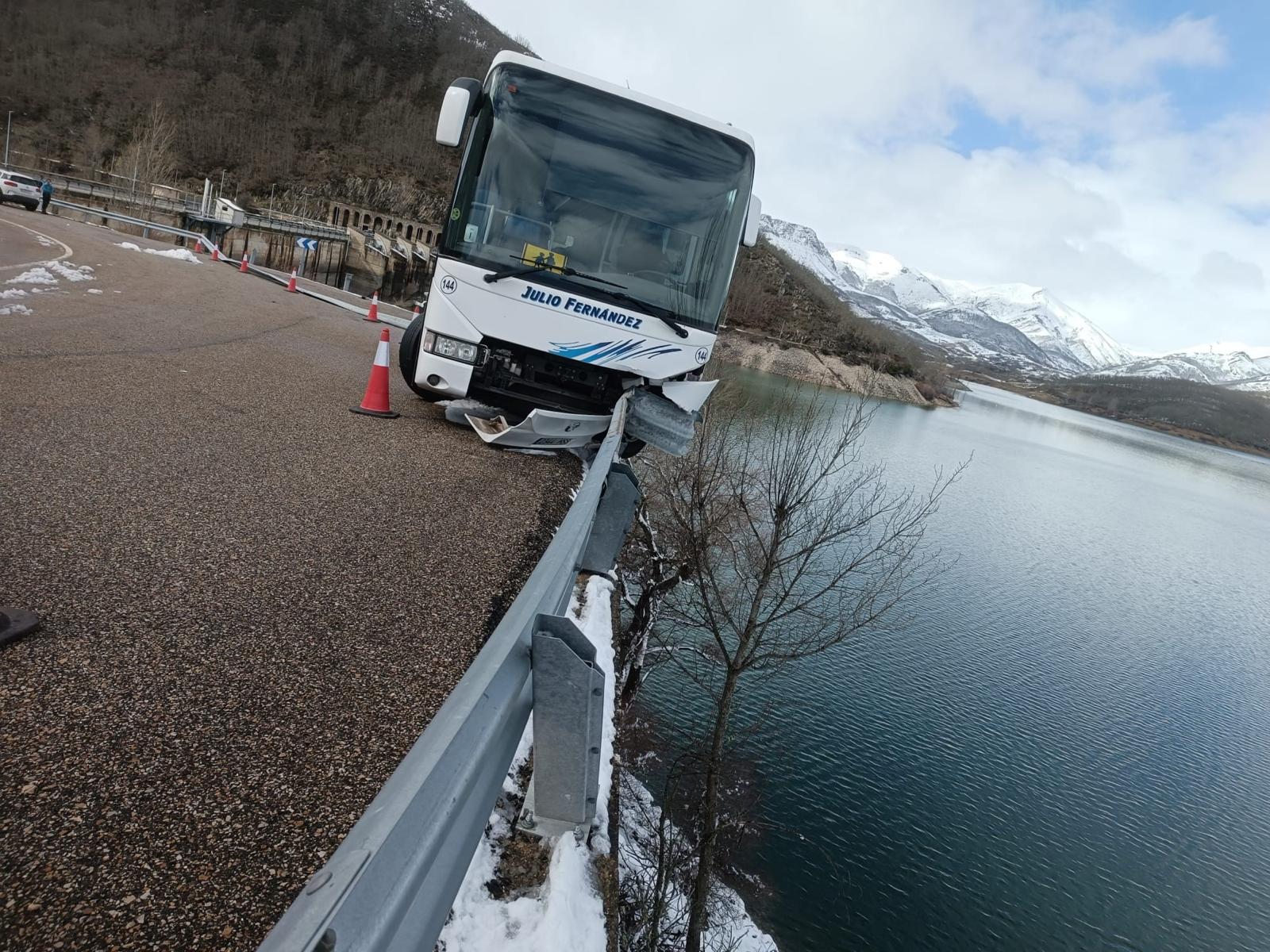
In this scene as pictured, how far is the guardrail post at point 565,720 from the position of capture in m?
2.00

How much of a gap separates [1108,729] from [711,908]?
389 inches

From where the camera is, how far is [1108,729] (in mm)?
14828

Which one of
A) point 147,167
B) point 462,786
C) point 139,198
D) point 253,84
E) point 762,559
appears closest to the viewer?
point 462,786

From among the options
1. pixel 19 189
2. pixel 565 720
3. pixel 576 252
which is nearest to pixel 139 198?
pixel 19 189

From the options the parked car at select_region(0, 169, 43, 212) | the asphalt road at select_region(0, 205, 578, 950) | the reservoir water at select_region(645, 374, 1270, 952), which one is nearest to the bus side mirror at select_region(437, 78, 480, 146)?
the asphalt road at select_region(0, 205, 578, 950)

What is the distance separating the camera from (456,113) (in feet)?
20.7

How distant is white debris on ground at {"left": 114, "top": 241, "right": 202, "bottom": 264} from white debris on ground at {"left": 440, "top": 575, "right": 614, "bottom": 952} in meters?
21.4

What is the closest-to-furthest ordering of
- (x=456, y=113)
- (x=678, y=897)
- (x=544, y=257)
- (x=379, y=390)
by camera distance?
(x=456, y=113)
(x=544, y=257)
(x=379, y=390)
(x=678, y=897)

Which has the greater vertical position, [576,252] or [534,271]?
[576,252]

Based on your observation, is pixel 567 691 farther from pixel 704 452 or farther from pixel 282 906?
pixel 704 452

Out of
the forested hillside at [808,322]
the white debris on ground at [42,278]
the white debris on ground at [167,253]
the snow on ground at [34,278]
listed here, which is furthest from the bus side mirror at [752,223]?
the forested hillside at [808,322]

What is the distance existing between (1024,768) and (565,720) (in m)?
13.9

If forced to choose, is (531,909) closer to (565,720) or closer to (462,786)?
(565,720)

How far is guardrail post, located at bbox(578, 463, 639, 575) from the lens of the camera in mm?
4059
